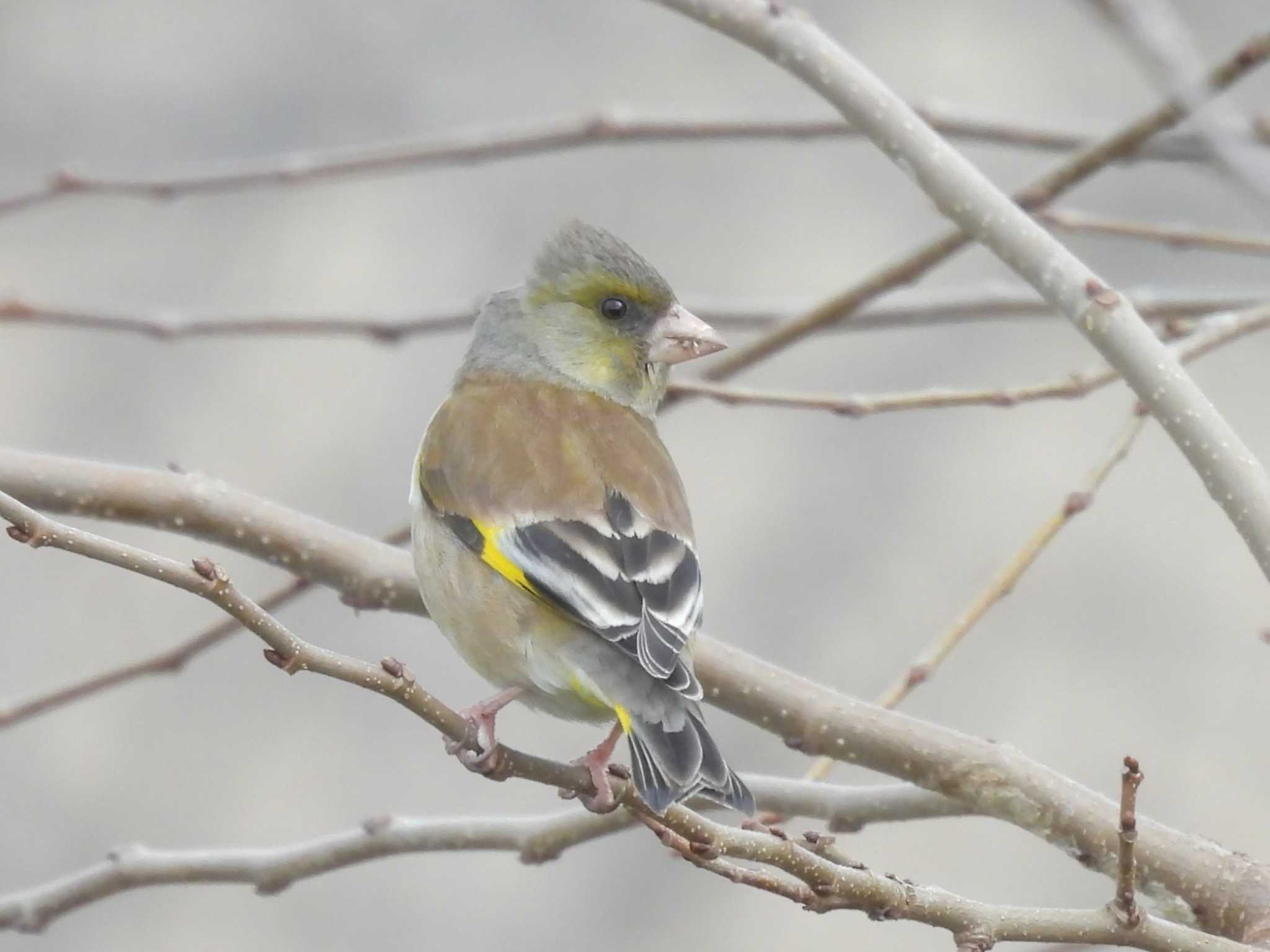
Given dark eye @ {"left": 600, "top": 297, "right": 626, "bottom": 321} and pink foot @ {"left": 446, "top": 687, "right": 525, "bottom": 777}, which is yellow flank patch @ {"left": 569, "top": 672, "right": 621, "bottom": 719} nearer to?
pink foot @ {"left": 446, "top": 687, "right": 525, "bottom": 777}

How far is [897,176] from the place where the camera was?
7.49 meters

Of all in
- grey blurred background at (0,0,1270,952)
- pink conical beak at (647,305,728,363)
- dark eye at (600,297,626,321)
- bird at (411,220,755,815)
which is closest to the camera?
bird at (411,220,755,815)

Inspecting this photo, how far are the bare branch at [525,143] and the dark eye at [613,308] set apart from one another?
0.30m

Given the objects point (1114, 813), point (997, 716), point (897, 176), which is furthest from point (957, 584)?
point (1114, 813)

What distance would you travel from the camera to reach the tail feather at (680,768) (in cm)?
214

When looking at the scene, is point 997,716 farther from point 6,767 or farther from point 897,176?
point 6,767

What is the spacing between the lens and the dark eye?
134 inches

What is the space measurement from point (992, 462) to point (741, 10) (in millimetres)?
4241

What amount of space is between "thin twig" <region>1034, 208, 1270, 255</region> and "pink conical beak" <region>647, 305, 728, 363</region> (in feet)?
2.13

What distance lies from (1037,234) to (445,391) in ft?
15.5

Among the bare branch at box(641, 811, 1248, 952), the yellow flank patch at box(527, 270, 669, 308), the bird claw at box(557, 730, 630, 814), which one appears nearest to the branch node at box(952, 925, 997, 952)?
the bare branch at box(641, 811, 1248, 952)

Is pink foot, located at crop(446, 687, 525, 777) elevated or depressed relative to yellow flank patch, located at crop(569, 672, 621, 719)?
depressed

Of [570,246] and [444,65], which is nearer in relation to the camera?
[570,246]

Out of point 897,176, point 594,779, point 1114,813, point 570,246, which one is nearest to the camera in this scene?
point 594,779
